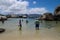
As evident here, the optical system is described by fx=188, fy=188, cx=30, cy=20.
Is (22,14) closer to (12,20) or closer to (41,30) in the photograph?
(12,20)

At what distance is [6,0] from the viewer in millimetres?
5652

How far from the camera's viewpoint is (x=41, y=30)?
602cm

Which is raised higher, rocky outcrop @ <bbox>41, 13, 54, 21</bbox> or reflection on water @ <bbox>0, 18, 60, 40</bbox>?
rocky outcrop @ <bbox>41, 13, 54, 21</bbox>

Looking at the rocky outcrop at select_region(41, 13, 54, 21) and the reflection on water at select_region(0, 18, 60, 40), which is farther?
the rocky outcrop at select_region(41, 13, 54, 21)

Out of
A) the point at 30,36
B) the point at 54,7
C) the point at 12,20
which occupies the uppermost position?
the point at 54,7

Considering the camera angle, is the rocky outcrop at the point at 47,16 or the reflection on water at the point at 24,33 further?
the rocky outcrop at the point at 47,16

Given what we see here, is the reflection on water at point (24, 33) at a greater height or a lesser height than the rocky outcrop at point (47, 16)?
lesser

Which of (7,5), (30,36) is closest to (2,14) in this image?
(7,5)

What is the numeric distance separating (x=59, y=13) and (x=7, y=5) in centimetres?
161

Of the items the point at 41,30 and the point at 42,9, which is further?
the point at 41,30

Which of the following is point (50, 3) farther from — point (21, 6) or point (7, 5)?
point (7, 5)

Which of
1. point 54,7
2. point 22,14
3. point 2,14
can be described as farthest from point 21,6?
point 54,7

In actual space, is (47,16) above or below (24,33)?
above

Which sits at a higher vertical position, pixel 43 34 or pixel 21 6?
pixel 21 6
